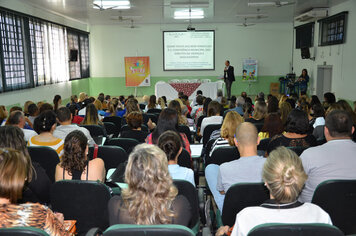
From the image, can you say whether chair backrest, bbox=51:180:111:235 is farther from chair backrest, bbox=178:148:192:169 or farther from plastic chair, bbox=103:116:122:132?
plastic chair, bbox=103:116:122:132

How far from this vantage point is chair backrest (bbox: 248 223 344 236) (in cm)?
143

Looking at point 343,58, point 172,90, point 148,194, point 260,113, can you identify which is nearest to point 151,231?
point 148,194

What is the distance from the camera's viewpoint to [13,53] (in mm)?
8352

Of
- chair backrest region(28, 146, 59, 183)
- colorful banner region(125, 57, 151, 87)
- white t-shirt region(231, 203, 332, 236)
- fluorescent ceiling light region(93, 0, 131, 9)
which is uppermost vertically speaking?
fluorescent ceiling light region(93, 0, 131, 9)

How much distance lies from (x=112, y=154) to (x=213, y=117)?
7.17 feet

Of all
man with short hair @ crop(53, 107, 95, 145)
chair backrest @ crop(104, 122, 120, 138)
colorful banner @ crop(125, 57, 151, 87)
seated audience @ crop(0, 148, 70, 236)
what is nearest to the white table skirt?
colorful banner @ crop(125, 57, 151, 87)

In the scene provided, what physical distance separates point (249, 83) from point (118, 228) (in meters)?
15.0

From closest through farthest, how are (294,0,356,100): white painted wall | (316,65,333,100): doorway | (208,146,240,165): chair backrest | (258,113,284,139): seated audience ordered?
(208,146,240,165): chair backrest < (258,113,284,139): seated audience < (294,0,356,100): white painted wall < (316,65,333,100): doorway

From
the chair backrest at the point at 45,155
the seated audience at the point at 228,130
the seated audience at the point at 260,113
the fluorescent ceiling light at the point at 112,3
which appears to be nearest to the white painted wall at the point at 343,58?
the seated audience at the point at 260,113

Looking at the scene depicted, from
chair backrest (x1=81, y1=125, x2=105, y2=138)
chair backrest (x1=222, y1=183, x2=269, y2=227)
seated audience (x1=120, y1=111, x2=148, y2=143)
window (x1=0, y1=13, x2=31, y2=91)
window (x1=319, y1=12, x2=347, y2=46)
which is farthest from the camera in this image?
window (x1=319, y1=12, x2=347, y2=46)

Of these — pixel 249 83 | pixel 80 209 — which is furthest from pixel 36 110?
pixel 249 83

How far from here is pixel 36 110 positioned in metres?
5.46

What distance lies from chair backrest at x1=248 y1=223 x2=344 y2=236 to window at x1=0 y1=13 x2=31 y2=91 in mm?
7958

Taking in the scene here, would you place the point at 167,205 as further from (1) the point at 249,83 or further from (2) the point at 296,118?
(1) the point at 249,83
